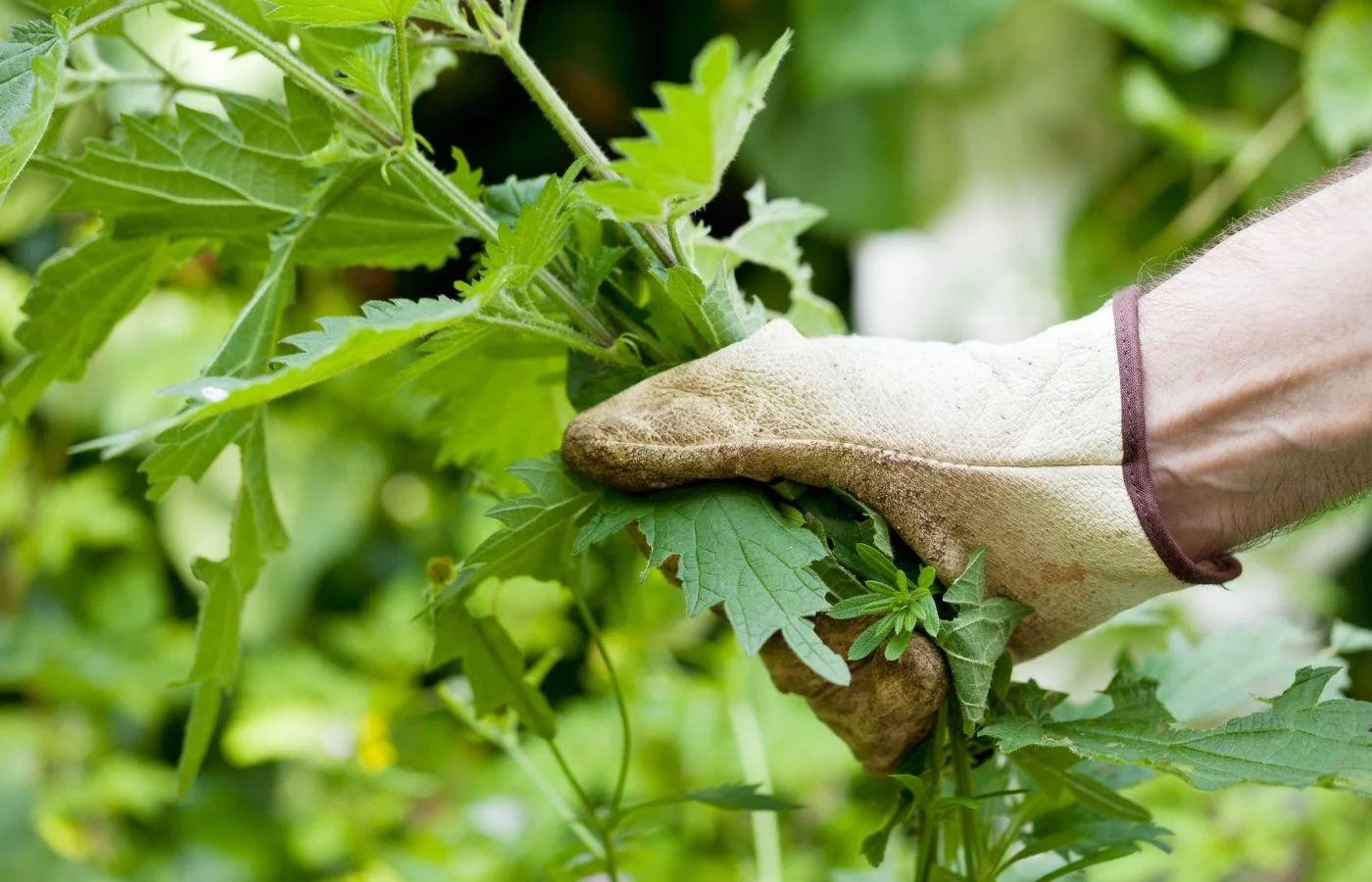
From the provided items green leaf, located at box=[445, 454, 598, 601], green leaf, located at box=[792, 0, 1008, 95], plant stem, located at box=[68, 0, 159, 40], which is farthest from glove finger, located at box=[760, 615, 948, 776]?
green leaf, located at box=[792, 0, 1008, 95]

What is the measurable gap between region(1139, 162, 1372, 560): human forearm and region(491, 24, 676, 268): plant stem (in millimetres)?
203

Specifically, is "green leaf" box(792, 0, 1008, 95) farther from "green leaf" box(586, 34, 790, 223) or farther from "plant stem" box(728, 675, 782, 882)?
"green leaf" box(586, 34, 790, 223)

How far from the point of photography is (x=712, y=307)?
47cm

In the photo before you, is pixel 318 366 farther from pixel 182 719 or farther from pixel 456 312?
pixel 182 719

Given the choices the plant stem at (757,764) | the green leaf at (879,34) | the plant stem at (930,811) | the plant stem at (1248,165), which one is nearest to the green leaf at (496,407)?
the plant stem at (930,811)

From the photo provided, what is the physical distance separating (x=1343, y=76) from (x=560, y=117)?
4.38ft

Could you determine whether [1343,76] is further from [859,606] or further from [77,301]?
[77,301]

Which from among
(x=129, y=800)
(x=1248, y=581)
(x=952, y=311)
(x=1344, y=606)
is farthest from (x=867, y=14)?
(x=129, y=800)

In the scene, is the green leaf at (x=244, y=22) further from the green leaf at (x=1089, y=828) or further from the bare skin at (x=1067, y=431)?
the green leaf at (x=1089, y=828)

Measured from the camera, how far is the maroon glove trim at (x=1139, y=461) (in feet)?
1.54

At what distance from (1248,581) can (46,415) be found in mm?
1559

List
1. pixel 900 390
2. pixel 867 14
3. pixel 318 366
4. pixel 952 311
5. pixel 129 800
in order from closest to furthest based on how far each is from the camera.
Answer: pixel 318 366 → pixel 900 390 → pixel 129 800 → pixel 867 14 → pixel 952 311

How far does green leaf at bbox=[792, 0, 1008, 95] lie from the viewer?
58.0 inches

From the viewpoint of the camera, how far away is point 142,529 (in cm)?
158
